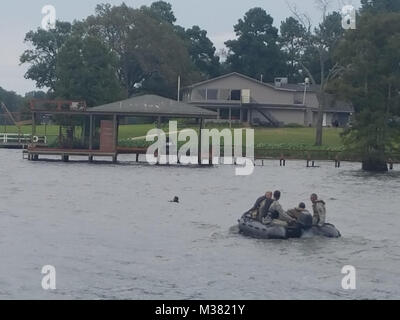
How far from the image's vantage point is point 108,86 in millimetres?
119375

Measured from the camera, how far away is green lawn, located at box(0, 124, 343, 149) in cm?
11761

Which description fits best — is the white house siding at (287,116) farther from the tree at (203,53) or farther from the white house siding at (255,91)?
the tree at (203,53)

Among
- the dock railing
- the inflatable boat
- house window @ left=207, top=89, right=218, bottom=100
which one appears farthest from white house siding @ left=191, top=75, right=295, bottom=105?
the inflatable boat

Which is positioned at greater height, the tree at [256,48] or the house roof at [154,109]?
the tree at [256,48]

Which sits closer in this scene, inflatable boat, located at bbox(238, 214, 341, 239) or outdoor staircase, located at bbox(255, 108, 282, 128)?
inflatable boat, located at bbox(238, 214, 341, 239)

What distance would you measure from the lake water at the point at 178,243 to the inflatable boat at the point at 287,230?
392mm

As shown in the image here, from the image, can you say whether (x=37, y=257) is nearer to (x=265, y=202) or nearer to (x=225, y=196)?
(x=265, y=202)

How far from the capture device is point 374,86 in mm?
95688

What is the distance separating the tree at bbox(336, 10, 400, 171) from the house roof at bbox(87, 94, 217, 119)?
498 inches

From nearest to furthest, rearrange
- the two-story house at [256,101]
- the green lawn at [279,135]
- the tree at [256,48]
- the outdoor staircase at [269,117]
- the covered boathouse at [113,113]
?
the covered boathouse at [113,113] < the green lawn at [279,135] < the outdoor staircase at [269,117] < the two-story house at [256,101] < the tree at [256,48]

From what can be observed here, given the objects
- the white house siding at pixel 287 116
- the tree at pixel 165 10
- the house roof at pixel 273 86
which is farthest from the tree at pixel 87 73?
the tree at pixel 165 10

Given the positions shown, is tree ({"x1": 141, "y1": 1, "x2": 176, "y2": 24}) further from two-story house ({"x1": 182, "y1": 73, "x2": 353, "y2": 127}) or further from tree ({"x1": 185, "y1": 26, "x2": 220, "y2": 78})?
two-story house ({"x1": 182, "y1": 73, "x2": 353, "y2": 127})

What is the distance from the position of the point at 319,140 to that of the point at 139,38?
39.7m

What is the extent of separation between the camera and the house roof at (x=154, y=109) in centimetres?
9500
